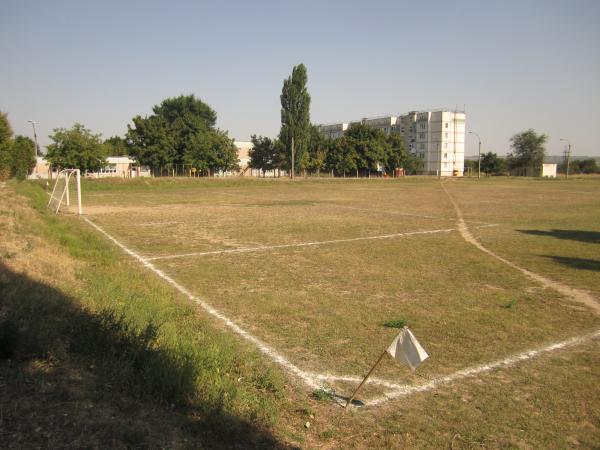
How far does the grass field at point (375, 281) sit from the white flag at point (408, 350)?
2.38ft

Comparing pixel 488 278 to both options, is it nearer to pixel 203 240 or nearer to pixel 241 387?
pixel 241 387

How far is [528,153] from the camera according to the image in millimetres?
97062

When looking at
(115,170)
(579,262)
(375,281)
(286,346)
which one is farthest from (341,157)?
(286,346)

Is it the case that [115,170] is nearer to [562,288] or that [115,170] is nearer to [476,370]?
[562,288]

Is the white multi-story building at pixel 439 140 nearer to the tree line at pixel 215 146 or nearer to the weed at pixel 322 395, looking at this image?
the tree line at pixel 215 146

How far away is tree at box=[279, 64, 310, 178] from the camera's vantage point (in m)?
65.7

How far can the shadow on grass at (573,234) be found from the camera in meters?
13.6

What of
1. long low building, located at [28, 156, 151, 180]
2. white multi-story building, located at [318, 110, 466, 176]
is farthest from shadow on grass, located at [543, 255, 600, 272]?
white multi-story building, located at [318, 110, 466, 176]

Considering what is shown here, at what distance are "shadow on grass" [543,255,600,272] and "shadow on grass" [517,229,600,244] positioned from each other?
3.22 metres

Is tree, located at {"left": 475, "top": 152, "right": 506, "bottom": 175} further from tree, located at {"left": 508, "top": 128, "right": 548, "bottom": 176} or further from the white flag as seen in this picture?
the white flag

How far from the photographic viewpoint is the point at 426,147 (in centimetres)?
11575

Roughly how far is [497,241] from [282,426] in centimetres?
1124

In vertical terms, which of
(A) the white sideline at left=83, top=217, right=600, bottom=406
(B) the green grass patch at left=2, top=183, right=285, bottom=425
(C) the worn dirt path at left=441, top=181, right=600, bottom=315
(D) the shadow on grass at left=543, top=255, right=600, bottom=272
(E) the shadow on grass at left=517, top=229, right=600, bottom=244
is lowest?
(E) the shadow on grass at left=517, top=229, right=600, bottom=244

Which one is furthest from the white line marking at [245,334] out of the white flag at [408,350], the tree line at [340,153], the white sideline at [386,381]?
the tree line at [340,153]
